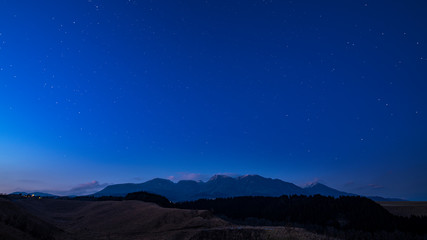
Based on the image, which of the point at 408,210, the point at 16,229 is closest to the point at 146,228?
the point at 16,229

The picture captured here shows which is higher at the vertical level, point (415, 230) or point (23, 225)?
point (23, 225)

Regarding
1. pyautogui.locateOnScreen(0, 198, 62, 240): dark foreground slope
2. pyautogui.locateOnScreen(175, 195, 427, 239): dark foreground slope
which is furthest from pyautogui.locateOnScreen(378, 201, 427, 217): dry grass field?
pyautogui.locateOnScreen(0, 198, 62, 240): dark foreground slope

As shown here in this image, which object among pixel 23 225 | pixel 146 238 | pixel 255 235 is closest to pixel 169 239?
pixel 146 238

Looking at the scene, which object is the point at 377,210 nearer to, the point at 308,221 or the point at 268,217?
the point at 308,221

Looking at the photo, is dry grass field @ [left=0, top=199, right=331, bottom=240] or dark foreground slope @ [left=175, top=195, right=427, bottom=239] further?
dark foreground slope @ [left=175, top=195, right=427, bottom=239]

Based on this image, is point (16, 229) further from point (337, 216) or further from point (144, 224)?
point (337, 216)

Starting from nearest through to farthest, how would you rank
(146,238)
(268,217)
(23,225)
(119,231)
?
(23,225) → (146,238) → (119,231) → (268,217)

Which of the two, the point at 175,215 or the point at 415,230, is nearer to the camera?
the point at 175,215

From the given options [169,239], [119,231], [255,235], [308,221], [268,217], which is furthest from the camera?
[268,217]

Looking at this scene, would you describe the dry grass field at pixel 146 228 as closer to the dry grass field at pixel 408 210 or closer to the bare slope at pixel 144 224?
the bare slope at pixel 144 224

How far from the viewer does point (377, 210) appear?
6369 centimetres

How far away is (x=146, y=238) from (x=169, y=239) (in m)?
3.29

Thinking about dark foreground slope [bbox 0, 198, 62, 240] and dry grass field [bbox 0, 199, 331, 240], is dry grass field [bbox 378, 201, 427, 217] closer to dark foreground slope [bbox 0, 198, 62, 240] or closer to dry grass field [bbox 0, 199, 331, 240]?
dry grass field [bbox 0, 199, 331, 240]

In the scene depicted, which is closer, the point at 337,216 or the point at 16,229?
the point at 16,229
